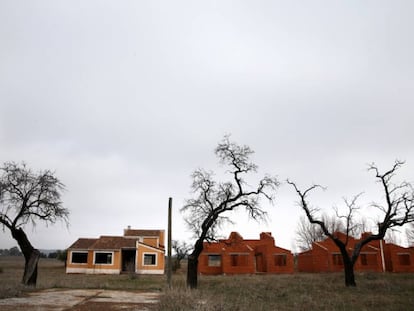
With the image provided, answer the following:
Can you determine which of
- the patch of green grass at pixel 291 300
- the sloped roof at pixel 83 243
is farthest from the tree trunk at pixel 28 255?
the sloped roof at pixel 83 243

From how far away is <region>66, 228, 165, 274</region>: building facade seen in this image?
3938cm

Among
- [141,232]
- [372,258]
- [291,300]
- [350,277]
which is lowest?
[291,300]

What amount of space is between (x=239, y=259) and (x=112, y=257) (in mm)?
14138

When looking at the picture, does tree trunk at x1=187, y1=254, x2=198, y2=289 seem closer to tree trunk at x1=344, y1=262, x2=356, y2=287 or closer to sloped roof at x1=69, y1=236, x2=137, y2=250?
tree trunk at x1=344, y1=262, x2=356, y2=287

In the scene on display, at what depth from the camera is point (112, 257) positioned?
131 feet

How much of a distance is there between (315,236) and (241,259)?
105ft

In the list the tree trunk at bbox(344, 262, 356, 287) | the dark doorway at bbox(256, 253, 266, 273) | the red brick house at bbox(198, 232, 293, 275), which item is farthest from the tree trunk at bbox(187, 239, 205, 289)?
the dark doorway at bbox(256, 253, 266, 273)

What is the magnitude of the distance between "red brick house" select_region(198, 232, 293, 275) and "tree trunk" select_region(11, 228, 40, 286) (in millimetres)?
24161

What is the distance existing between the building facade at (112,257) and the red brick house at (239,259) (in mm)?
5223

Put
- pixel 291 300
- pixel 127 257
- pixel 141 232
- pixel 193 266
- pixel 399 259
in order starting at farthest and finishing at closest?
pixel 141 232 → pixel 127 257 → pixel 399 259 → pixel 193 266 → pixel 291 300

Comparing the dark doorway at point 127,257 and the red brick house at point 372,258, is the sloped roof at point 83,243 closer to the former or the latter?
the dark doorway at point 127,257

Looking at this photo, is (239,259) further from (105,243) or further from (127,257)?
(105,243)

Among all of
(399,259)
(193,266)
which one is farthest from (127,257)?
(399,259)

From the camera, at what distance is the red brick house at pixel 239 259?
40688 millimetres
